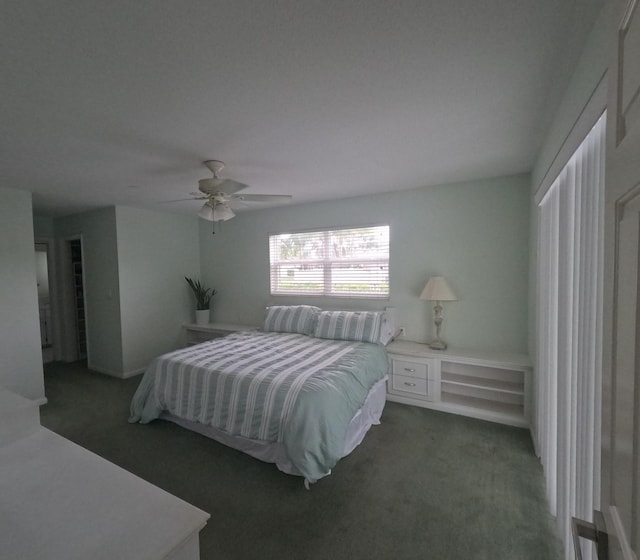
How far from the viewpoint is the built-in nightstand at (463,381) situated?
279cm

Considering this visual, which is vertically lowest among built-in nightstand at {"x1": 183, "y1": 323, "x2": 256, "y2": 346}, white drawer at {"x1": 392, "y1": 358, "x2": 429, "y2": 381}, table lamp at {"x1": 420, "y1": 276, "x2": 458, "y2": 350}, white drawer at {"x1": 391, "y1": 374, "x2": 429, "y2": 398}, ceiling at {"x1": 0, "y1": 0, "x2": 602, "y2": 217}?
white drawer at {"x1": 391, "y1": 374, "x2": 429, "y2": 398}

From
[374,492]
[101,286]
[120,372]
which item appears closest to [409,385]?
[374,492]

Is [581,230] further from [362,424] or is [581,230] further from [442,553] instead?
[362,424]

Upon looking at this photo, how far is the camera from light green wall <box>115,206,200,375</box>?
4160 mm

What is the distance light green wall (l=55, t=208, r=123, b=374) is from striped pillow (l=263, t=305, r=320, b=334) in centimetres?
215

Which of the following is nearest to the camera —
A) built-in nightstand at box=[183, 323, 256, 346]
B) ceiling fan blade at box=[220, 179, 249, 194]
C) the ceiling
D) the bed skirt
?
the ceiling

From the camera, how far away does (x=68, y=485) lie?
3.61 feet

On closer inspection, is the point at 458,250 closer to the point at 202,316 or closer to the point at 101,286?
the point at 202,316

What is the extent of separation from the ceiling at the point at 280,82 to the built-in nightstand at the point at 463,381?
6.04 ft

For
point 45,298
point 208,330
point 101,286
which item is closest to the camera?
point 101,286

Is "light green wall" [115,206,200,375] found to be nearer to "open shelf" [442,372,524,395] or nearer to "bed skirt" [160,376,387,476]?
"bed skirt" [160,376,387,476]

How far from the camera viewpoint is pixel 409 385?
321cm

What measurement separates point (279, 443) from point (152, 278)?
137 inches

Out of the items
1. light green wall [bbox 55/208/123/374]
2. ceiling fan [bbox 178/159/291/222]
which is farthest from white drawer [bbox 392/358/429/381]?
light green wall [bbox 55/208/123/374]
